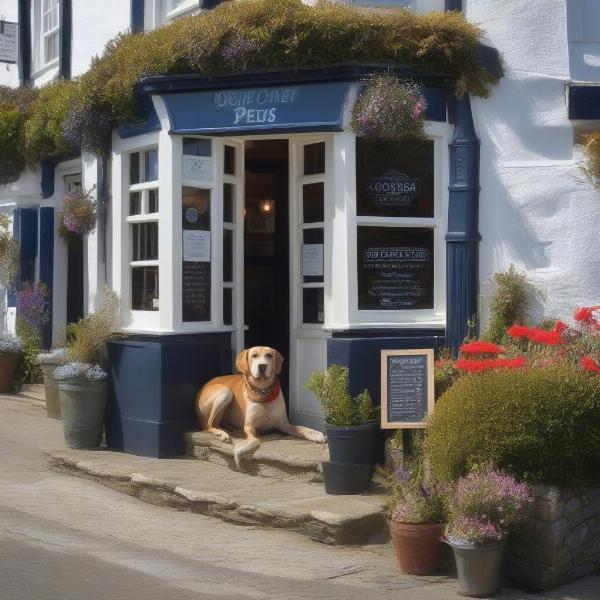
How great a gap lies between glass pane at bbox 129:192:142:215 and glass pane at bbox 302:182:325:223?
179 cm

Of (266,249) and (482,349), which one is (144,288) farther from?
(482,349)

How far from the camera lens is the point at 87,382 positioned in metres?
10.9

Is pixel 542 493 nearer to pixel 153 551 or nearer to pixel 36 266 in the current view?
pixel 153 551

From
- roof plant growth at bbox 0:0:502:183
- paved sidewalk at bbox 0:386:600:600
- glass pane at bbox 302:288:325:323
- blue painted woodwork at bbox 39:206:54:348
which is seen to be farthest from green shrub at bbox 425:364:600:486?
blue painted woodwork at bbox 39:206:54:348

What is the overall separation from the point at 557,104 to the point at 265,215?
3845mm

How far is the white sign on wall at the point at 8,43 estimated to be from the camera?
48.8 ft

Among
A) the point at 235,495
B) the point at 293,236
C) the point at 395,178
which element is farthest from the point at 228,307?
the point at 235,495

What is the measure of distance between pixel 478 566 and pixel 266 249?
6096mm

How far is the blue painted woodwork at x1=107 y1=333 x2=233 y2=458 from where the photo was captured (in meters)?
10.5

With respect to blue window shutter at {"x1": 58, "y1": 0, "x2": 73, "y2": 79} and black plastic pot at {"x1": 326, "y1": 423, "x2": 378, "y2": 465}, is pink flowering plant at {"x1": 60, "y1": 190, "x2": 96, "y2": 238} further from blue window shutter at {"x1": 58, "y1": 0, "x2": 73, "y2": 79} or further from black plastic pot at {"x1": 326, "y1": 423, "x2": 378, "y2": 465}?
black plastic pot at {"x1": 326, "y1": 423, "x2": 378, "y2": 465}

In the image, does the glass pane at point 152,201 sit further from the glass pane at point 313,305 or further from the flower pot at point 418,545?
the flower pot at point 418,545

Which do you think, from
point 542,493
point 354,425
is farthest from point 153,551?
point 542,493

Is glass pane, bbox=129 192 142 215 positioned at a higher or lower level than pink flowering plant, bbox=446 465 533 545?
higher

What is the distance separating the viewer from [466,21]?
10.1m
